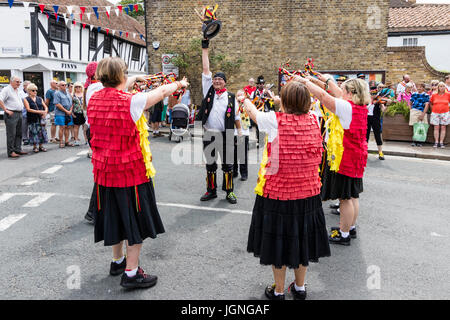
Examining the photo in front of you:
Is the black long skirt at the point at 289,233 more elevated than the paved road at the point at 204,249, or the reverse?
the black long skirt at the point at 289,233

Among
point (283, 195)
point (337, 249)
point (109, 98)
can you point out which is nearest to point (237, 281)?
point (283, 195)

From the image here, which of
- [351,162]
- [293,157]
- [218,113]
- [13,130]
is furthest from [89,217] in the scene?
[13,130]

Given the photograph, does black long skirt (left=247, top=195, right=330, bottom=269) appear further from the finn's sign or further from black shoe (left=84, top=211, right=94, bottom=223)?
the finn's sign

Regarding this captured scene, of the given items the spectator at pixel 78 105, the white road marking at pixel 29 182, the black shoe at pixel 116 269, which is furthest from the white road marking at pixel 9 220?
the spectator at pixel 78 105

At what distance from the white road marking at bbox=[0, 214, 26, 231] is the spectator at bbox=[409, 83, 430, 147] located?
35.1ft

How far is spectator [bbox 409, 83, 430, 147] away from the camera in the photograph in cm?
1127

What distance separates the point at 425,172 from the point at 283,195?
675 cm

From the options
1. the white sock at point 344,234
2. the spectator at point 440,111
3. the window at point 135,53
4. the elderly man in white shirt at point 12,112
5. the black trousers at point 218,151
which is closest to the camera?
the white sock at point 344,234

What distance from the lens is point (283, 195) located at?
3012 millimetres

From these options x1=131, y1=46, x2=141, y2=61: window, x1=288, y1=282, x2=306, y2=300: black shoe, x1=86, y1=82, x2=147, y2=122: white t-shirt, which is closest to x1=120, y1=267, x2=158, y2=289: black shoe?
x1=288, y1=282, x2=306, y2=300: black shoe

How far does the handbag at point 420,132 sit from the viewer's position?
37.5ft

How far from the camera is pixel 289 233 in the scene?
119 inches

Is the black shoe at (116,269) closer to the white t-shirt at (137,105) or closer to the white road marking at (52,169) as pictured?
the white t-shirt at (137,105)

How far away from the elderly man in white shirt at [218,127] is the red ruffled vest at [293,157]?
111 inches
